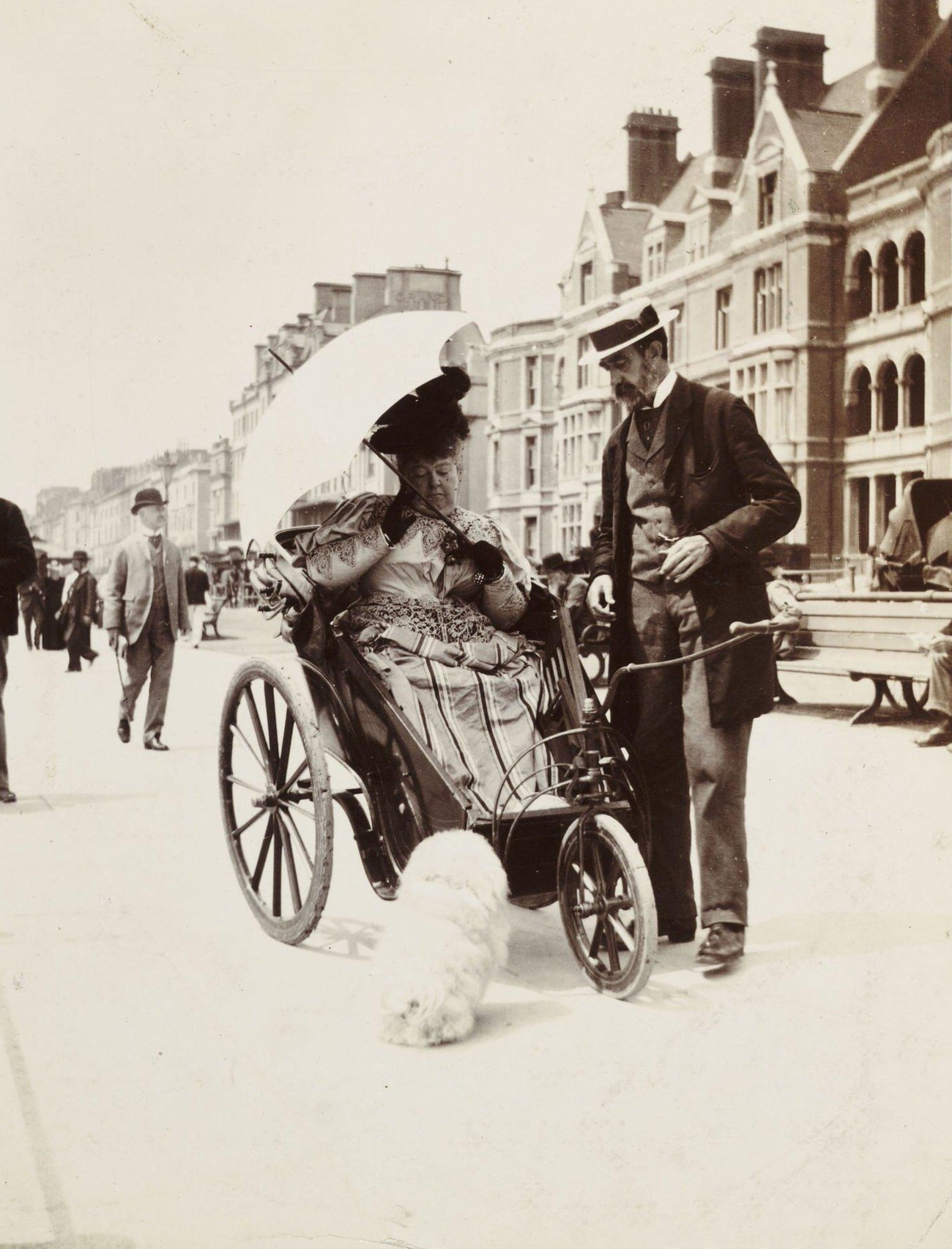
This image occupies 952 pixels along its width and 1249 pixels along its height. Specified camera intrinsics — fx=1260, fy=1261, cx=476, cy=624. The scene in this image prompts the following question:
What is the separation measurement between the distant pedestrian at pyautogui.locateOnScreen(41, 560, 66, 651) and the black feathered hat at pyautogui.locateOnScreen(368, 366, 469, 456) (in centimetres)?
1110

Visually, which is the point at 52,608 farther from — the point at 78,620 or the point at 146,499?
the point at 146,499

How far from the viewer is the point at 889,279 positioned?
1670 centimetres

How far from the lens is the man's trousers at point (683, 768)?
3502 millimetres

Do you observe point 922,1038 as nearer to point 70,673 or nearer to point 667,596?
point 667,596

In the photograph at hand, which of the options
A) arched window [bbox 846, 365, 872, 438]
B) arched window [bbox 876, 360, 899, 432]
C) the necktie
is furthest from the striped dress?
arched window [bbox 846, 365, 872, 438]

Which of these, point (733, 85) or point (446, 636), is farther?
point (733, 85)

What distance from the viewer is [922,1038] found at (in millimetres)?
2914

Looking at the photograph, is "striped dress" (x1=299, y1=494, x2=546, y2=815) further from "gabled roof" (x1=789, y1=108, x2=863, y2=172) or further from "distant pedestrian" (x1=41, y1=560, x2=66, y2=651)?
"distant pedestrian" (x1=41, y1=560, x2=66, y2=651)

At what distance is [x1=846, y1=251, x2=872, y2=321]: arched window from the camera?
634 inches

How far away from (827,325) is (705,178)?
1364cm

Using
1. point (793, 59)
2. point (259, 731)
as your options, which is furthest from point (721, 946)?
point (793, 59)

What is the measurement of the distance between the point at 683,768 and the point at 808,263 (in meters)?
7.97

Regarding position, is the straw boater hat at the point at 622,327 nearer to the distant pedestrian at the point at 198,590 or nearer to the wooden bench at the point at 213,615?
the wooden bench at the point at 213,615

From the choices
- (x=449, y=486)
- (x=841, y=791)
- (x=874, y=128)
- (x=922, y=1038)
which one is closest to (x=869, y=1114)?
(x=922, y=1038)
